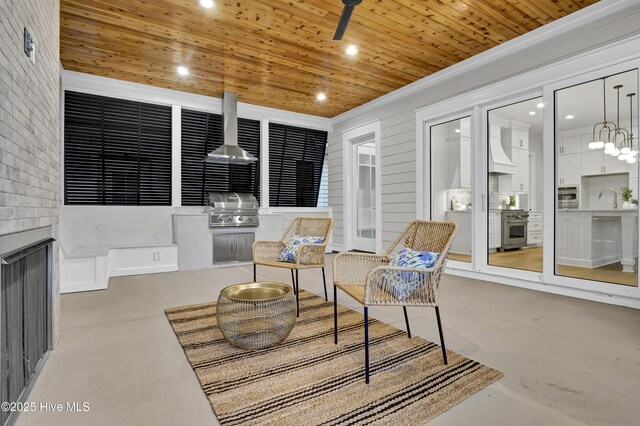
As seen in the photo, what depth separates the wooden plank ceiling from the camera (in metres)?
3.19

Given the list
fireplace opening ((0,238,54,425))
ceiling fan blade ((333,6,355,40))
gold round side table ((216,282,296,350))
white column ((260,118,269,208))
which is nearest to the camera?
fireplace opening ((0,238,54,425))

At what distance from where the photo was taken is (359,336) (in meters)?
2.37

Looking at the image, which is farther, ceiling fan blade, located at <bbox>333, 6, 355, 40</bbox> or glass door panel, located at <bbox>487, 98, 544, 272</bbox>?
glass door panel, located at <bbox>487, 98, 544, 272</bbox>

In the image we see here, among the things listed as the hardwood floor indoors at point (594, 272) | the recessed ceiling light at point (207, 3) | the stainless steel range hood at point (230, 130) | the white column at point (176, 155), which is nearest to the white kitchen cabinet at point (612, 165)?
the hardwood floor indoors at point (594, 272)

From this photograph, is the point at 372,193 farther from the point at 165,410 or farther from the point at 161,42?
the point at 165,410

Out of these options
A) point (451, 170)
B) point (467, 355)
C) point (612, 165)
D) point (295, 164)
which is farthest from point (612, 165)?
point (295, 164)

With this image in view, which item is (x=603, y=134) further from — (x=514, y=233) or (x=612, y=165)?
(x=514, y=233)

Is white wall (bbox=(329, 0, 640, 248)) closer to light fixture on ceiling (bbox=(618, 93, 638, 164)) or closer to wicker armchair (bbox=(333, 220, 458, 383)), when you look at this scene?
light fixture on ceiling (bbox=(618, 93, 638, 164))

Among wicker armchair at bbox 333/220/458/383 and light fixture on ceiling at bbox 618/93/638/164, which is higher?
light fixture on ceiling at bbox 618/93/638/164

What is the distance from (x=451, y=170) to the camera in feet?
17.1

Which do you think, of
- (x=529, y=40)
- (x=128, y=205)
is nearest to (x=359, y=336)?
(x=529, y=40)

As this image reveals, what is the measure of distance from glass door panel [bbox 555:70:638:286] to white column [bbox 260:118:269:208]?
4.57m

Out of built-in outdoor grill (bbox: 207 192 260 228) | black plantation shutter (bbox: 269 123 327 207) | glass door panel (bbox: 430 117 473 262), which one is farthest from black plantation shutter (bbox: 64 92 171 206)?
glass door panel (bbox: 430 117 473 262)

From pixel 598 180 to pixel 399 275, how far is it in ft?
10.5
